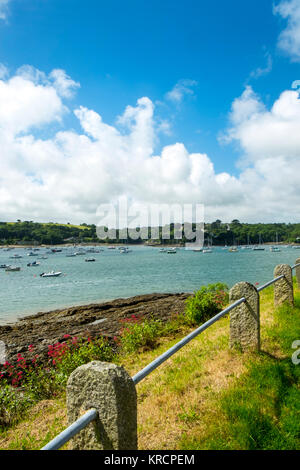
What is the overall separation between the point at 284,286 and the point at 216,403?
4370 mm

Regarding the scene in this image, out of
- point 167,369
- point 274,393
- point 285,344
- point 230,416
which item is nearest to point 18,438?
point 167,369

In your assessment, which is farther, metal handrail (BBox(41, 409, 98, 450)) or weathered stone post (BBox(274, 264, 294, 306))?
weathered stone post (BBox(274, 264, 294, 306))

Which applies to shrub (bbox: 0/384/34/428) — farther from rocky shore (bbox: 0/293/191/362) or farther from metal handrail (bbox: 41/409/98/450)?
metal handrail (bbox: 41/409/98/450)

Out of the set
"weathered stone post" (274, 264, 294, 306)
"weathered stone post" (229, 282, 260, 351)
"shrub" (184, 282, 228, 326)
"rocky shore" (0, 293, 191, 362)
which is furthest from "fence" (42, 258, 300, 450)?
"rocky shore" (0, 293, 191, 362)

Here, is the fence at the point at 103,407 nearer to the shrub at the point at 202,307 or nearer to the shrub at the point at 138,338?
the shrub at the point at 138,338

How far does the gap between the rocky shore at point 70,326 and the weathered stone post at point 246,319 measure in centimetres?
808

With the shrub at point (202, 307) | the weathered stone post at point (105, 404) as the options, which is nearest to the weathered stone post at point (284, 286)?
the shrub at point (202, 307)

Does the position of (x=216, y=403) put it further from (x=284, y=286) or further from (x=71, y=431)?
(x=284, y=286)

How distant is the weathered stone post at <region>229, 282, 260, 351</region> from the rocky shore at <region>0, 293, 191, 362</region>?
8.08 m

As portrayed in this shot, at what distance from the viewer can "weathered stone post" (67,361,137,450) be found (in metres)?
2.17

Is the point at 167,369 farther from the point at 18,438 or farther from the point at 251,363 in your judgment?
the point at 18,438

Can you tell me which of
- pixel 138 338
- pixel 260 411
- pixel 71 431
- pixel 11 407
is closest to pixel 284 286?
pixel 138 338

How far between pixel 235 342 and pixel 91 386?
3.37 m

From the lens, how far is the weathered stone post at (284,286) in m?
7.23
